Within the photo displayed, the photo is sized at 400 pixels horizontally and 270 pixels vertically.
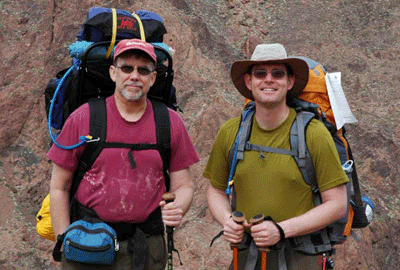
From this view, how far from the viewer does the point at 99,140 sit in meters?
4.43

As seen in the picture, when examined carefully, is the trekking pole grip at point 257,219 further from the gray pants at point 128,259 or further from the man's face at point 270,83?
the gray pants at point 128,259

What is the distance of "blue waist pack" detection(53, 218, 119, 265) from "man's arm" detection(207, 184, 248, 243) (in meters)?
0.78

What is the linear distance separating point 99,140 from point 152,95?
70 centimetres

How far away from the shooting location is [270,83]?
4.34 metres

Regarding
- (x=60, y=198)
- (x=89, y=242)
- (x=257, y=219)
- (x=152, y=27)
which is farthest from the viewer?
(x=152, y=27)

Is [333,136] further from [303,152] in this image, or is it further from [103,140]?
[103,140]

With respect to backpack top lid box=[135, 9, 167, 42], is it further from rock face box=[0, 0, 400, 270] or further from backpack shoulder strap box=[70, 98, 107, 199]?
rock face box=[0, 0, 400, 270]

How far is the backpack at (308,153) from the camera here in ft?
14.0

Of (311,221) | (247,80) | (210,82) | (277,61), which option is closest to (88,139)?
(247,80)

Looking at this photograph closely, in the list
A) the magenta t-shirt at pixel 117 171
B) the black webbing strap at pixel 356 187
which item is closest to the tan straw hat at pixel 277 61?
the black webbing strap at pixel 356 187

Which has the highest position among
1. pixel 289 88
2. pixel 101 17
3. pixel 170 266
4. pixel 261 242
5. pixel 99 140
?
pixel 101 17

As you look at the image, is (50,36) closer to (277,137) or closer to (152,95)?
(152,95)

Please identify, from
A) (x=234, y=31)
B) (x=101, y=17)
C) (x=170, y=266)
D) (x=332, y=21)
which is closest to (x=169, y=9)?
(x=234, y=31)

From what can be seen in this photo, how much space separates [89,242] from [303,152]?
1647mm
